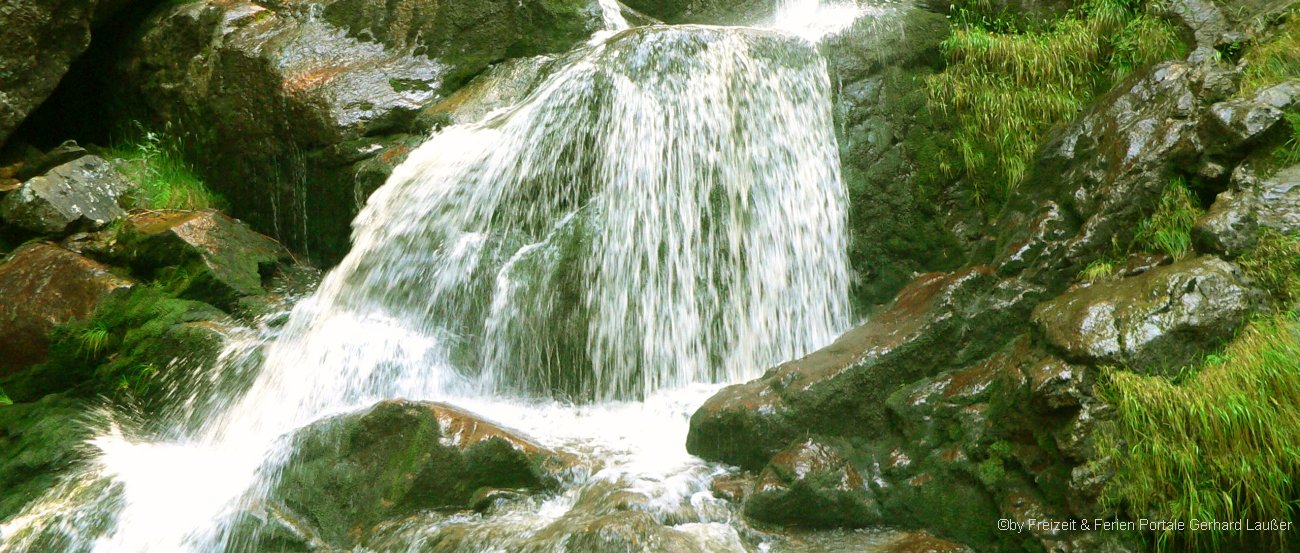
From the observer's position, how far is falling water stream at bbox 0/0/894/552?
5.37m

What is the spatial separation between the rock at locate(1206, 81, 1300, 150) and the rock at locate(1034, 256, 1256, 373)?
0.86 metres

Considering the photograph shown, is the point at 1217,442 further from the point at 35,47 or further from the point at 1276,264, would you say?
the point at 35,47

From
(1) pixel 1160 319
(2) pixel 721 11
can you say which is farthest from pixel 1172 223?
(2) pixel 721 11

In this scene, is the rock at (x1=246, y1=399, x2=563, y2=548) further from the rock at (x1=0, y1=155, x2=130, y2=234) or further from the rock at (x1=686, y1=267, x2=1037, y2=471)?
the rock at (x1=0, y1=155, x2=130, y2=234)

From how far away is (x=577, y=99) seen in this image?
22.6ft

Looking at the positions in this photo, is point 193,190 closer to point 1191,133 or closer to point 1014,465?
point 1014,465

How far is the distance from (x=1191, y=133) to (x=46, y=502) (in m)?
6.68

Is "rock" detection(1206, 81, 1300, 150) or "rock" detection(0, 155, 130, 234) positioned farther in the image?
"rock" detection(0, 155, 130, 234)

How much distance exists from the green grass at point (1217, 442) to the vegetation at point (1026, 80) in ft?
9.33

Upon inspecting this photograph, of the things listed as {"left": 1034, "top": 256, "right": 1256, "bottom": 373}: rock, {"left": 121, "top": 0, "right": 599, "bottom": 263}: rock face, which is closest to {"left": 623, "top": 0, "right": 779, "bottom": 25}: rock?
{"left": 121, "top": 0, "right": 599, "bottom": 263}: rock face

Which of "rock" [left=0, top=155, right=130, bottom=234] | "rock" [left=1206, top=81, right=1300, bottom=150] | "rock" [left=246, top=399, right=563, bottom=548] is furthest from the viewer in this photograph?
"rock" [left=0, top=155, right=130, bottom=234]

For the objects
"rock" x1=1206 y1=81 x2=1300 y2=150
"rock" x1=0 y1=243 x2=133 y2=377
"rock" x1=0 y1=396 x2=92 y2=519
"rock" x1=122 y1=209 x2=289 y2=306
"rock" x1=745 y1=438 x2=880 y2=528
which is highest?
"rock" x1=1206 y1=81 x2=1300 y2=150

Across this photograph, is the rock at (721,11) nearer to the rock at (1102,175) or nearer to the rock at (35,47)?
the rock at (1102,175)

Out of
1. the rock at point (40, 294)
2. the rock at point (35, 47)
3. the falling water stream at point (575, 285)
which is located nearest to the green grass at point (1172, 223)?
the falling water stream at point (575, 285)
